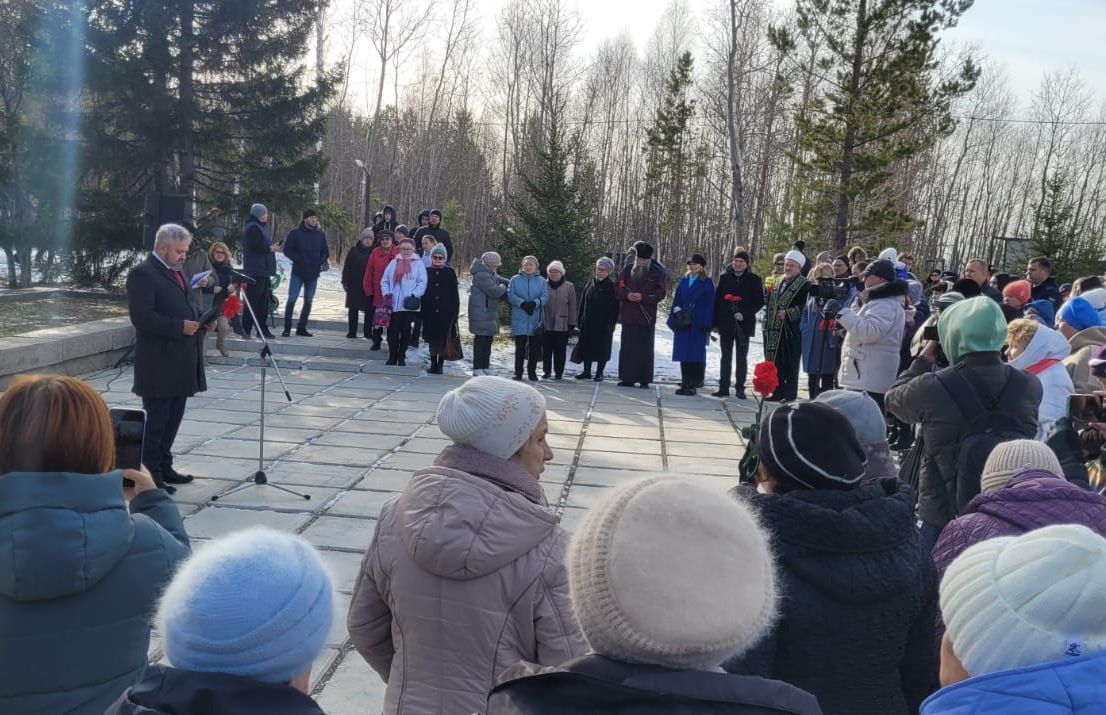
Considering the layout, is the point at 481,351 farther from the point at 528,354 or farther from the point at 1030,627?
the point at 1030,627

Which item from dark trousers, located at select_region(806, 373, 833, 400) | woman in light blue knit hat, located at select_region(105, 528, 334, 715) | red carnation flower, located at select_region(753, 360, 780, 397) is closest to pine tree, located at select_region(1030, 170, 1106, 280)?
dark trousers, located at select_region(806, 373, 833, 400)

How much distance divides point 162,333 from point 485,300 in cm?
567

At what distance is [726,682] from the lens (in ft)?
4.17

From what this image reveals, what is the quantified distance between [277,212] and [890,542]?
16777 mm

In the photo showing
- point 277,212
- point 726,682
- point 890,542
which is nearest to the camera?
point 726,682

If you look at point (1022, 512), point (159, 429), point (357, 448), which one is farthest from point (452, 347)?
point (1022, 512)

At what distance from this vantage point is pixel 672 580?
1.26 m

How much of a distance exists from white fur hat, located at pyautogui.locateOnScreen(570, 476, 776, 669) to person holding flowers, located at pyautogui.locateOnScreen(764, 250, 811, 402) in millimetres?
9509

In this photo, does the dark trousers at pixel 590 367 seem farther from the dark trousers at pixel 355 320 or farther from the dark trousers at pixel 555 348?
the dark trousers at pixel 355 320

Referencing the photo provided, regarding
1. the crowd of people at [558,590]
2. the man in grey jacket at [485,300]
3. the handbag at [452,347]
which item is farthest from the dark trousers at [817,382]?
the crowd of people at [558,590]

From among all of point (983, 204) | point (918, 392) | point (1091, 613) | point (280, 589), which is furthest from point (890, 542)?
point (983, 204)

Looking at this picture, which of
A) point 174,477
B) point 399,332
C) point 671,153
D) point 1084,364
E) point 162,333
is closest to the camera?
point 1084,364

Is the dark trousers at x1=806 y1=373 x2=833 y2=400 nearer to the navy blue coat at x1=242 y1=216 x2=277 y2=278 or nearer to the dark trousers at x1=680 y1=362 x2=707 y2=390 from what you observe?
the dark trousers at x1=680 y1=362 x2=707 y2=390

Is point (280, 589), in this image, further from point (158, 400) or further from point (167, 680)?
point (158, 400)
